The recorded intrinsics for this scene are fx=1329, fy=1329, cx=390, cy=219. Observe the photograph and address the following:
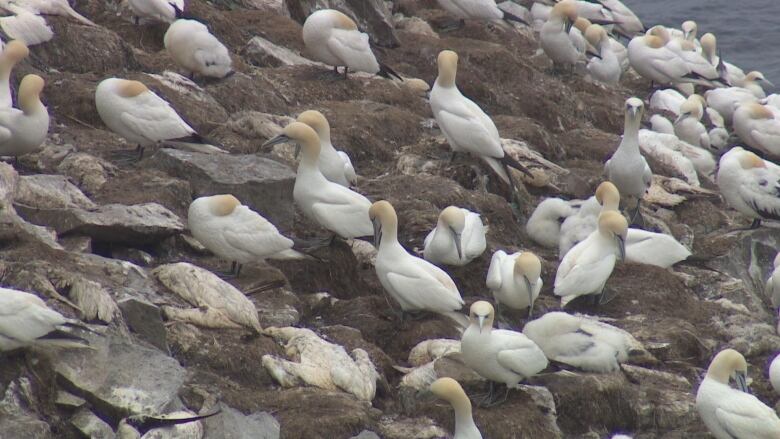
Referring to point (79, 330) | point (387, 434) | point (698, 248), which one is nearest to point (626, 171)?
point (698, 248)

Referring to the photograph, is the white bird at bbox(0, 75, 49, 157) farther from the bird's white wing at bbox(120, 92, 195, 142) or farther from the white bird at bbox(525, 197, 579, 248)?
the white bird at bbox(525, 197, 579, 248)

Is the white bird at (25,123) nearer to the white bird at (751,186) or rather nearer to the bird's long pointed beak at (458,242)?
the bird's long pointed beak at (458,242)

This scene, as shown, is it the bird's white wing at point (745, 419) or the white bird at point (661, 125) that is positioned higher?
the bird's white wing at point (745, 419)

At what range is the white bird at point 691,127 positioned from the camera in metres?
17.3

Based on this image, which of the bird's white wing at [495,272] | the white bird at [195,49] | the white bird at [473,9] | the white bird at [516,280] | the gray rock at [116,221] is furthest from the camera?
the white bird at [473,9]

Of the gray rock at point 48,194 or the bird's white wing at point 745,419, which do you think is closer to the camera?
the bird's white wing at point 745,419

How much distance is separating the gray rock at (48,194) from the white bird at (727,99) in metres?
12.8

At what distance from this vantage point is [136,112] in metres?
10.5

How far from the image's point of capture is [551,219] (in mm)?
11766

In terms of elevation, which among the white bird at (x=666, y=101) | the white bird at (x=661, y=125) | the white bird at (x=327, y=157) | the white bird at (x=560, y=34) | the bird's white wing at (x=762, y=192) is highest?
the white bird at (x=327, y=157)

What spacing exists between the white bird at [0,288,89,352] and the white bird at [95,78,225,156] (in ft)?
13.4

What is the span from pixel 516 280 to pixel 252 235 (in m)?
1.90

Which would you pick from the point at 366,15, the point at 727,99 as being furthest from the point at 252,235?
the point at 727,99

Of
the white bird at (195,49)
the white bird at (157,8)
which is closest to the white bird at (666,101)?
the white bird at (157,8)
